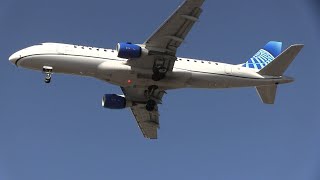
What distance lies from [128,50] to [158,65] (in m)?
4.13

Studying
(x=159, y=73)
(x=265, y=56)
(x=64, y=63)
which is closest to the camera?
(x=64, y=63)

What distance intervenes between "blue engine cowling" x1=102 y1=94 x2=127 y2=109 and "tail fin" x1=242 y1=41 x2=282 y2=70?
14.9 meters

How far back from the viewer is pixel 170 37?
58750mm

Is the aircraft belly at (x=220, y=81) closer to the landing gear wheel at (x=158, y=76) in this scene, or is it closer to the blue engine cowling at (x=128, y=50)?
the landing gear wheel at (x=158, y=76)

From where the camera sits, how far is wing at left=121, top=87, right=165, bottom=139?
6744cm

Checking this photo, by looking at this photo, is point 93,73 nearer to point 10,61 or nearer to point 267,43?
point 10,61

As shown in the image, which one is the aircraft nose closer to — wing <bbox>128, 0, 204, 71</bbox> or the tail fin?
wing <bbox>128, 0, 204, 71</bbox>

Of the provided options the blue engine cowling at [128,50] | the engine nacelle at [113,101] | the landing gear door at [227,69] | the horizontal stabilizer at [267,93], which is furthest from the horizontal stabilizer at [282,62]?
the engine nacelle at [113,101]

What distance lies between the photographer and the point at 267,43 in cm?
7225

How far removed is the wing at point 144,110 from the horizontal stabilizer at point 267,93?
11147 millimetres

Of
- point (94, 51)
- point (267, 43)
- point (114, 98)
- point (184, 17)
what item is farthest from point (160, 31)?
point (267, 43)

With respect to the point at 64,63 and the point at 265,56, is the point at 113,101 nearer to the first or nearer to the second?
the point at 64,63

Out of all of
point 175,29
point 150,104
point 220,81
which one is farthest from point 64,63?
point 220,81

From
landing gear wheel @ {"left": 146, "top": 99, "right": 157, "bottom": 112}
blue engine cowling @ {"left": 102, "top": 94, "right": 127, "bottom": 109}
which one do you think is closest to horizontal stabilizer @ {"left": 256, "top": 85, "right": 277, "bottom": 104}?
landing gear wheel @ {"left": 146, "top": 99, "right": 157, "bottom": 112}
